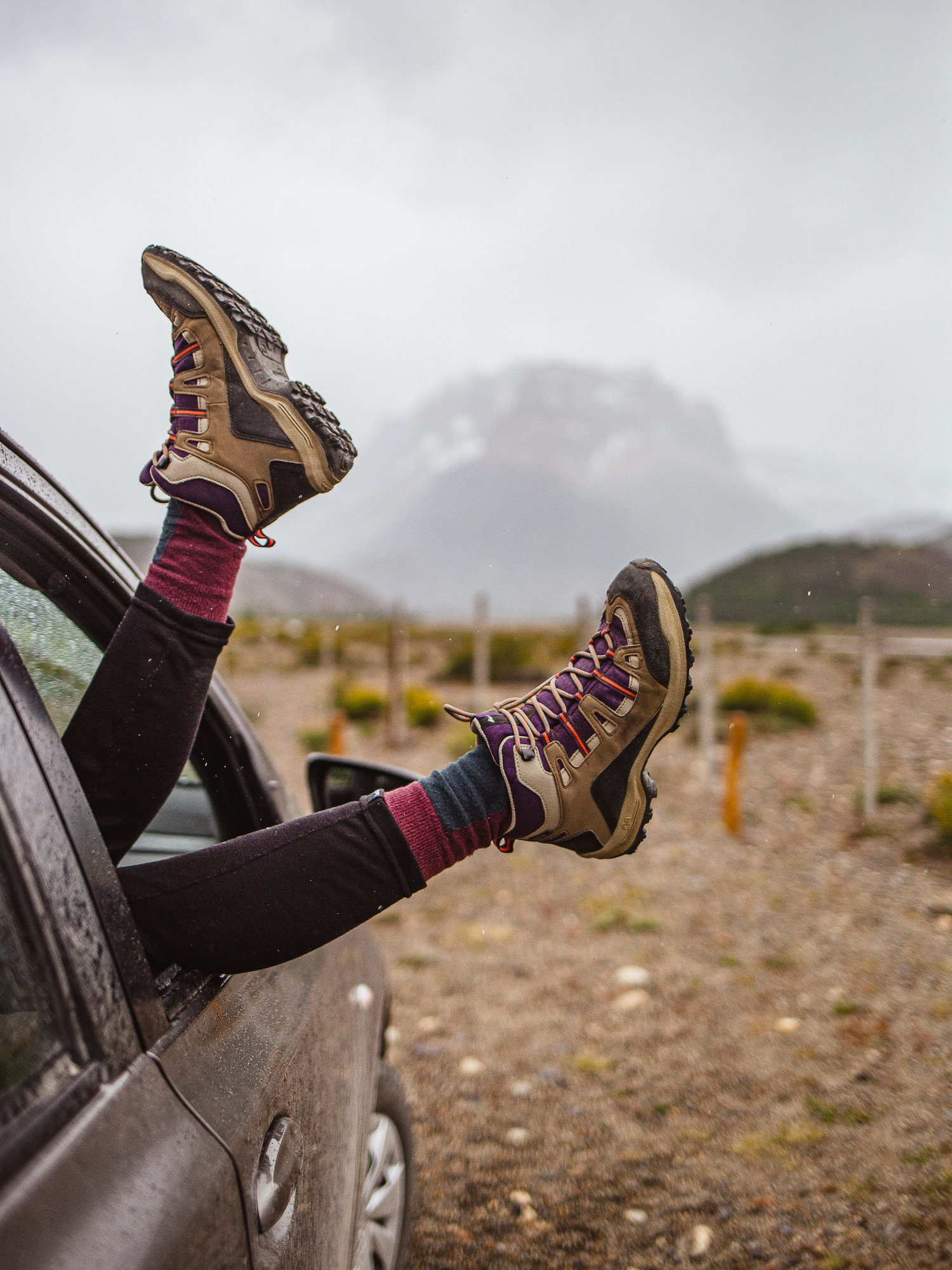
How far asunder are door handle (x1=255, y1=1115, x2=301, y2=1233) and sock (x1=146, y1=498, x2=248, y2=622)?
0.63 metres

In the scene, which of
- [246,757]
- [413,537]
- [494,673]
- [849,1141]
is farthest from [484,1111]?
[413,537]

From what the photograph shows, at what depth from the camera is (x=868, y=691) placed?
5414 mm

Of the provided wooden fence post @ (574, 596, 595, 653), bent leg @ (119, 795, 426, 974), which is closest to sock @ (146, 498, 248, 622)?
bent leg @ (119, 795, 426, 974)

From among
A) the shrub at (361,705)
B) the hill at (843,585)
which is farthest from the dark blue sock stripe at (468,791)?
the shrub at (361,705)

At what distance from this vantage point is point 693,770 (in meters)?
7.28

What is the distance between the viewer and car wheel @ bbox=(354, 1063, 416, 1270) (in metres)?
1.40

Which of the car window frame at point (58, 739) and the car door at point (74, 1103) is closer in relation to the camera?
the car door at point (74, 1103)

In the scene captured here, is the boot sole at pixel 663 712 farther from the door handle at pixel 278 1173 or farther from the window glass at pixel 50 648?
the window glass at pixel 50 648

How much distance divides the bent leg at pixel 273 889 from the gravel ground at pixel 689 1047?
49.9 inches

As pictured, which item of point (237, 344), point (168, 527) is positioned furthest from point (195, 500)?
point (237, 344)

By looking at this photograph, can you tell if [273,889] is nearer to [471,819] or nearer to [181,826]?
[471,819]

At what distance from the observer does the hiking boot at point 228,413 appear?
1.17 meters

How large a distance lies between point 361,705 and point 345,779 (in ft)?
28.4

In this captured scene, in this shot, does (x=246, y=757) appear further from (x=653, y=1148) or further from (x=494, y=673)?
(x=494, y=673)
